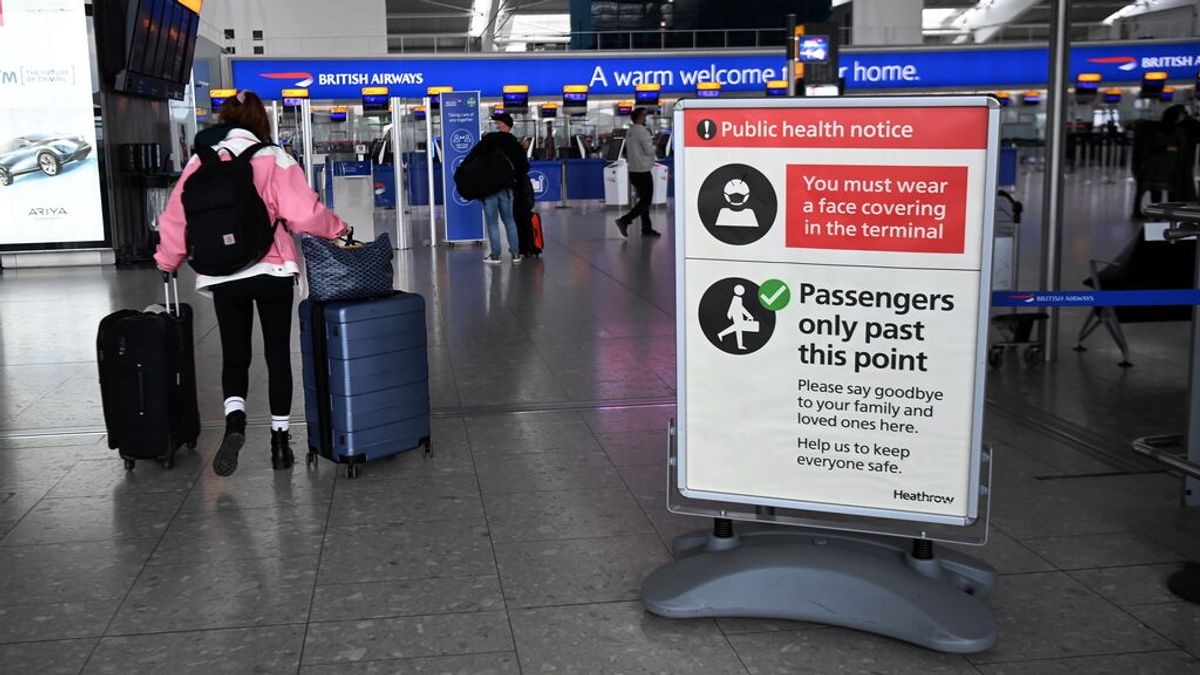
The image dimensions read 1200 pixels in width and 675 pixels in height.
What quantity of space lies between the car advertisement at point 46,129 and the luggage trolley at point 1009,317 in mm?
9671

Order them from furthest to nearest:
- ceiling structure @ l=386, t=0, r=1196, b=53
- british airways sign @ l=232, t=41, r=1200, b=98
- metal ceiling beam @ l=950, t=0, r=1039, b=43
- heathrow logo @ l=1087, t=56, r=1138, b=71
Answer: metal ceiling beam @ l=950, t=0, r=1039, b=43 → heathrow logo @ l=1087, t=56, r=1138, b=71 → ceiling structure @ l=386, t=0, r=1196, b=53 → british airways sign @ l=232, t=41, r=1200, b=98

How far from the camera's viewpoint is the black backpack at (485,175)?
460 inches

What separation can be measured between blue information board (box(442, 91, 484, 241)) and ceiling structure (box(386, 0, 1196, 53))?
13060mm

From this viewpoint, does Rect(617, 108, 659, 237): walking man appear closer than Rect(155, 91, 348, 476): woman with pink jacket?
No

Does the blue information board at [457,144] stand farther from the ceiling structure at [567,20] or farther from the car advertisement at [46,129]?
the ceiling structure at [567,20]

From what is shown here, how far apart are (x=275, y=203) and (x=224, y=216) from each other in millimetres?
203

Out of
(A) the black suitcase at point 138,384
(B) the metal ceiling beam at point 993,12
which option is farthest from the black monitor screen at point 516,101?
(A) the black suitcase at point 138,384

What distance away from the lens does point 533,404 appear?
552cm

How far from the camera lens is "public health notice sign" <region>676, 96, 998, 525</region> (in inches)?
109

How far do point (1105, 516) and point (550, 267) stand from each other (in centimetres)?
807

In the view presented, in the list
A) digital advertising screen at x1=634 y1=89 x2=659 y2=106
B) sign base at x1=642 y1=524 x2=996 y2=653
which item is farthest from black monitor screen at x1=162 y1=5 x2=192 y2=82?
sign base at x1=642 y1=524 x2=996 y2=653

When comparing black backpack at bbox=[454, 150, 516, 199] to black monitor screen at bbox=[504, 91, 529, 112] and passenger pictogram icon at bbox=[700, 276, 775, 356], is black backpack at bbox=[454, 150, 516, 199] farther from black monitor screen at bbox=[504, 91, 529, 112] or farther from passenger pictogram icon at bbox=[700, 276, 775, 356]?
black monitor screen at bbox=[504, 91, 529, 112]

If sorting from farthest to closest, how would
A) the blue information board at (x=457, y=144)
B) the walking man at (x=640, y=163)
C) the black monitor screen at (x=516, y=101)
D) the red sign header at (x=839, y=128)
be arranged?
the black monitor screen at (x=516, y=101)
the walking man at (x=640, y=163)
the blue information board at (x=457, y=144)
the red sign header at (x=839, y=128)

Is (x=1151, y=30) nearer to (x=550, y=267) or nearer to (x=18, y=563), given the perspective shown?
(x=550, y=267)
